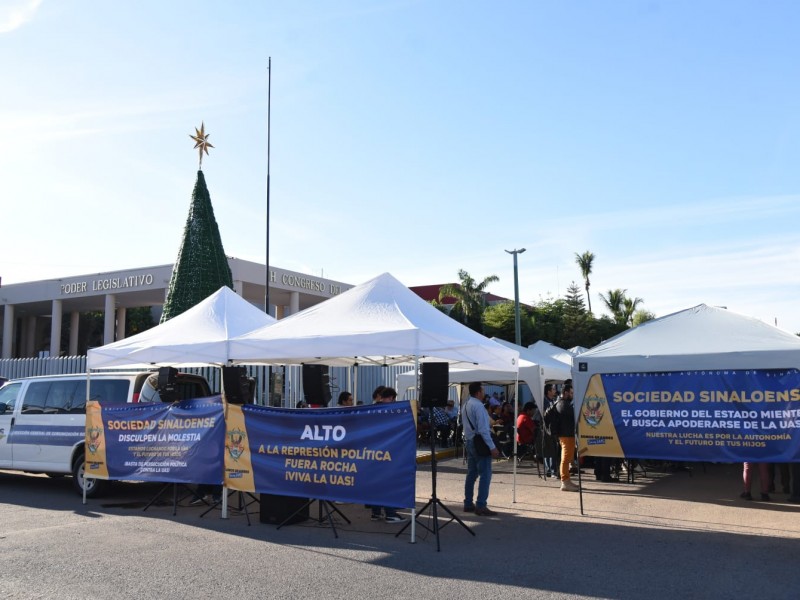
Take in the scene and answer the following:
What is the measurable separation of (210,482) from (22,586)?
11.4 ft

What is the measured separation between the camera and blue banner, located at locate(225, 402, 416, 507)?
8211 millimetres

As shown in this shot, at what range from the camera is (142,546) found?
7.85m

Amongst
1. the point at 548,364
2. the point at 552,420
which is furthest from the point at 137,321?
the point at 552,420

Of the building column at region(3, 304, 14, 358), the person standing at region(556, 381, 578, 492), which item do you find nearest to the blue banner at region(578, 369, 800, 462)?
the person standing at region(556, 381, 578, 492)

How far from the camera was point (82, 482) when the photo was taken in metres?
11.2

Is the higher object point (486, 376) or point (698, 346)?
point (698, 346)

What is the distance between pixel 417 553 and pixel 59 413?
7148 mm

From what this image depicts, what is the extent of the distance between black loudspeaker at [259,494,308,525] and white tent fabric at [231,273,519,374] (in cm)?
180

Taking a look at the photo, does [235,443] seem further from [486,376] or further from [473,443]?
[486,376]

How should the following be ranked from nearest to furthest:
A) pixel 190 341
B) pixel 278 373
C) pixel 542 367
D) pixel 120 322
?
pixel 190 341
pixel 542 367
pixel 278 373
pixel 120 322

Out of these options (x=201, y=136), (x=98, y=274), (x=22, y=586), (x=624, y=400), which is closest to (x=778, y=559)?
(x=624, y=400)

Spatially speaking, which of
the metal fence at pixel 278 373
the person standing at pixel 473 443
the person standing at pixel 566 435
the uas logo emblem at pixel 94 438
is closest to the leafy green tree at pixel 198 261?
the metal fence at pixel 278 373

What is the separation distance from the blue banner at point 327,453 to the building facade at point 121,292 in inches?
759

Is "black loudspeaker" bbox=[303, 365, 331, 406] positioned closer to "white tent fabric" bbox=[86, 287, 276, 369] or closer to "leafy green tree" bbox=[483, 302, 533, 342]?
"white tent fabric" bbox=[86, 287, 276, 369]
